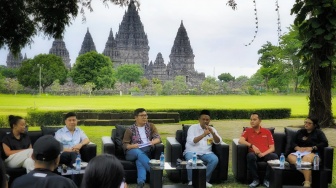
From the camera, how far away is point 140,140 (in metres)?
6.11

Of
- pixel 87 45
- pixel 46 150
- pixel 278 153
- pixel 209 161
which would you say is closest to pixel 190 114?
pixel 278 153

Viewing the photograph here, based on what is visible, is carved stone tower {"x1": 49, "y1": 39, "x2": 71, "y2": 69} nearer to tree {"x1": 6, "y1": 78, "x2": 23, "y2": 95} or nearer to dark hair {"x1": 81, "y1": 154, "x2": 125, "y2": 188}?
tree {"x1": 6, "y1": 78, "x2": 23, "y2": 95}

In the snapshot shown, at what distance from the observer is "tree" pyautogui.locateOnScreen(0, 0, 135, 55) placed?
21.3ft

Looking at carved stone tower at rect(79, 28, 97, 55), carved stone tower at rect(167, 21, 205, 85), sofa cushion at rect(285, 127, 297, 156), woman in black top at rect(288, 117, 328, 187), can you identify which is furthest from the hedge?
carved stone tower at rect(79, 28, 97, 55)

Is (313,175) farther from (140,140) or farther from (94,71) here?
(94,71)

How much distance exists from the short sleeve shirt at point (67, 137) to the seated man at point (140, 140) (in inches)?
20.5

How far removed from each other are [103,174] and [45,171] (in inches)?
14.5

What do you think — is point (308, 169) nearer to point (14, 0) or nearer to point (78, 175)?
point (78, 175)

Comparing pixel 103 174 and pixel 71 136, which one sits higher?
pixel 103 174

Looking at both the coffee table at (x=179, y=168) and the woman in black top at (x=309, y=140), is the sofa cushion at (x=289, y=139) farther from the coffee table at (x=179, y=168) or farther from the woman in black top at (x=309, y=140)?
the coffee table at (x=179, y=168)

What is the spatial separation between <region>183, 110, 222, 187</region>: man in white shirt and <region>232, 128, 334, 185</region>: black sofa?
0.94 ft

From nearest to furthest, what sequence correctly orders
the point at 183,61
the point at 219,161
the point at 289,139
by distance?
the point at 219,161
the point at 289,139
the point at 183,61

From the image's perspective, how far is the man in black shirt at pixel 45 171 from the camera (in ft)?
7.21

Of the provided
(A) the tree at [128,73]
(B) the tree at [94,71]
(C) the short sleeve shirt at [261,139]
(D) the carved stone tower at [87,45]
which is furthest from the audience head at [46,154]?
(D) the carved stone tower at [87,45]
